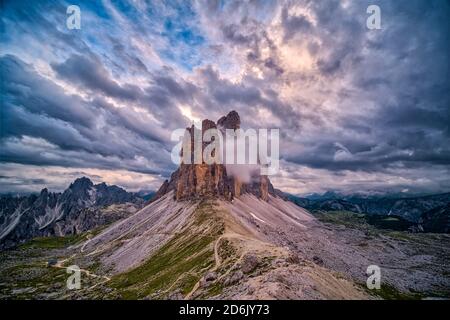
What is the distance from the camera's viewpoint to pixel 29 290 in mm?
160000

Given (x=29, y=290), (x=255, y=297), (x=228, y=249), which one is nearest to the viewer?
(x=255, y=297)

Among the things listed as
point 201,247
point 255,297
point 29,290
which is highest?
point 255,297
